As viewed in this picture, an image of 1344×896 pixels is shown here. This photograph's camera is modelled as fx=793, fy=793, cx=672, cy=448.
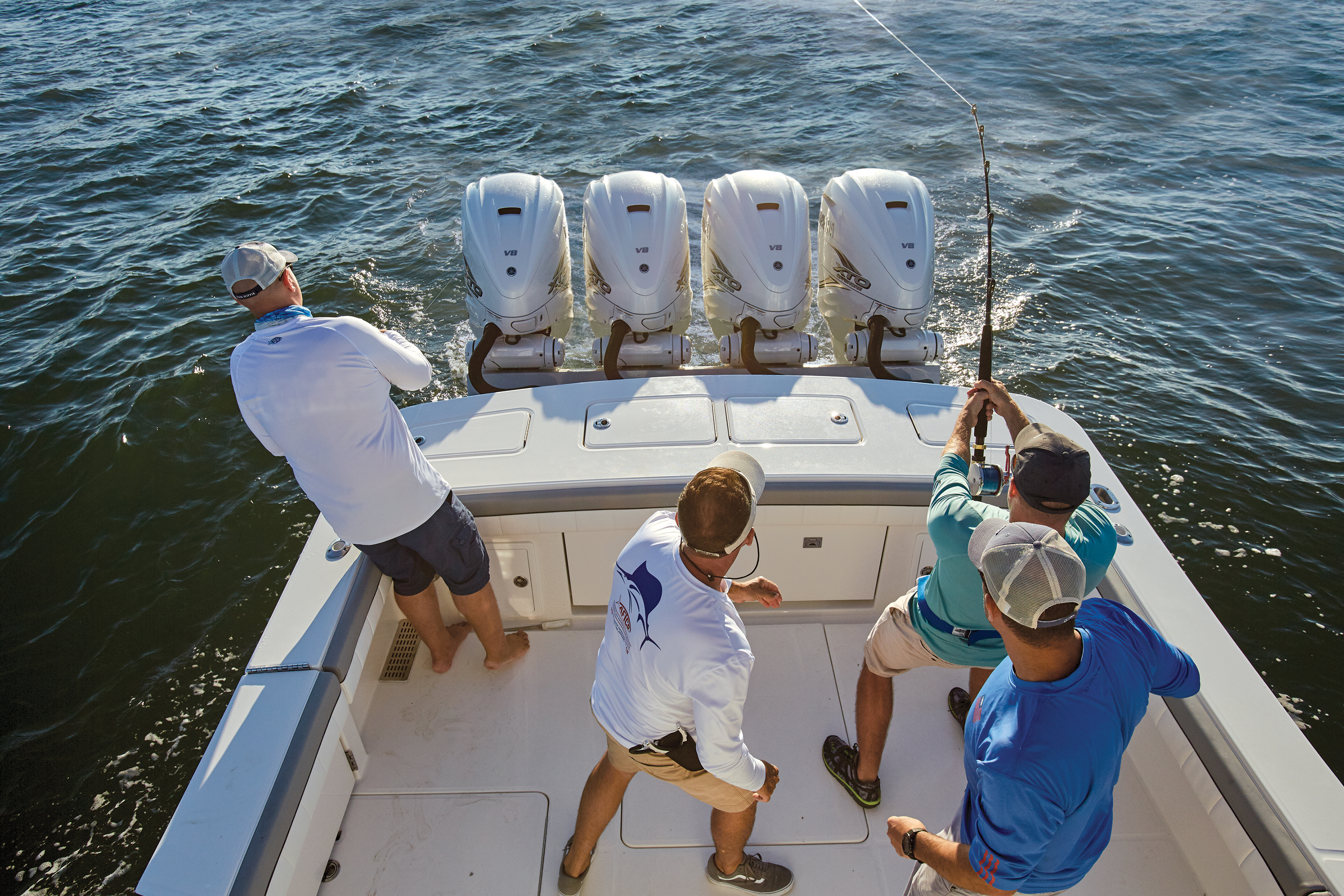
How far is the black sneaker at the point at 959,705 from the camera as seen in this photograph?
2.68m

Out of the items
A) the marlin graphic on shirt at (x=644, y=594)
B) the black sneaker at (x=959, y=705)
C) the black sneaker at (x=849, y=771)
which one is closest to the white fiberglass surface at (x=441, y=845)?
the black sneaker at (x=849, y=771)

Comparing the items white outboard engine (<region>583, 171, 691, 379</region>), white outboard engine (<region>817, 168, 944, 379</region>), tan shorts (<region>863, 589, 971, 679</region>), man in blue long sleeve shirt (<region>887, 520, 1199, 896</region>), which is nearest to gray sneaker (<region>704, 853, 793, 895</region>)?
tan shorts (<region>863, 589, 971, 679</region>)

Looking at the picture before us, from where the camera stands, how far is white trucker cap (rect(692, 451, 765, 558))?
157 centimetres

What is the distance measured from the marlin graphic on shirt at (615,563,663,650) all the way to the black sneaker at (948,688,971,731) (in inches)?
60.5

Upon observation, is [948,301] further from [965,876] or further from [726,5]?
[726,5]

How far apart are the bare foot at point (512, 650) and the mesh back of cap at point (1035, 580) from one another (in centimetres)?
190

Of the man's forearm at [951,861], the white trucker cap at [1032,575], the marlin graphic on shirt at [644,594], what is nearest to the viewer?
the white trucker cap at [1032,575]

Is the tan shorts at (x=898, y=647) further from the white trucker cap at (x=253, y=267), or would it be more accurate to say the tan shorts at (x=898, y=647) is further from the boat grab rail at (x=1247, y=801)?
the white trucker cap at (x=253, y=267)

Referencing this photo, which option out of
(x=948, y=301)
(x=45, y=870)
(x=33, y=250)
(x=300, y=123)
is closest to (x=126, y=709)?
(x=45, y=870)

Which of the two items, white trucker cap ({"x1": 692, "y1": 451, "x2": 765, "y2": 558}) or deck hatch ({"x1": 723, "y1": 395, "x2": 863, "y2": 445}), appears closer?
white trucker cap ({"x1": 692, "y1": 451, "x2": 765, "y2": 558})

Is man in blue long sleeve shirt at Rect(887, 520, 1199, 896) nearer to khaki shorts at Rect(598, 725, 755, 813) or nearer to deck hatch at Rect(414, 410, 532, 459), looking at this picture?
khaki shorts at Rect(598, 725, 755, 813)

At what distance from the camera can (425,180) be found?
29.5 ft

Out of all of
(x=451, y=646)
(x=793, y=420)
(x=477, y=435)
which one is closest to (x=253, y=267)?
(x=477, y=435)

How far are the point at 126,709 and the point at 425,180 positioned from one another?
6.67 meters
